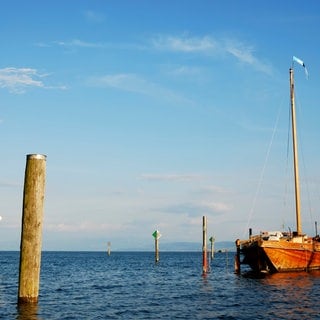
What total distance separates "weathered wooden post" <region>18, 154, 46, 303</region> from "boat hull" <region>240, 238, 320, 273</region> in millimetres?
30712

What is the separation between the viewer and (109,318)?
22.8 metres

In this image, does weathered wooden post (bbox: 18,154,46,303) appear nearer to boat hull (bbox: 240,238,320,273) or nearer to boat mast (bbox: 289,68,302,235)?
boat hull (bbox: 240,238,320,273)

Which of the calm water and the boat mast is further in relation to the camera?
the boat mast

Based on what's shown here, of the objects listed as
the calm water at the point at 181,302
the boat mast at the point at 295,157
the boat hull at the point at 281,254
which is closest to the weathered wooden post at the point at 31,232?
the calm water at the point at 181,302

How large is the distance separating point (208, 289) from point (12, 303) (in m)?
15.7

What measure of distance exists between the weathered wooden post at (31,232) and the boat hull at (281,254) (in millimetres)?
30712

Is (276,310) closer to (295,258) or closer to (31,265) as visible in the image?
(31,265)

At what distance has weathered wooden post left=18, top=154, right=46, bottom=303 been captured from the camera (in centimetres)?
1816

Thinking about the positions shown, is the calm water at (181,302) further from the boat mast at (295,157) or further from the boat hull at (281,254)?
the boat mast at (295,157)

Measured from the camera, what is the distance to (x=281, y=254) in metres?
46.5

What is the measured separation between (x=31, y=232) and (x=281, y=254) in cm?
3346

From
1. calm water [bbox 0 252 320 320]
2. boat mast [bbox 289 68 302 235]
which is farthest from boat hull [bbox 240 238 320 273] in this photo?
calm water [bbox 0 252 320 320]

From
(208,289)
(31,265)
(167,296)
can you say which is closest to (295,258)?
(208,289)

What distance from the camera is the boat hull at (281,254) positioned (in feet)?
150
